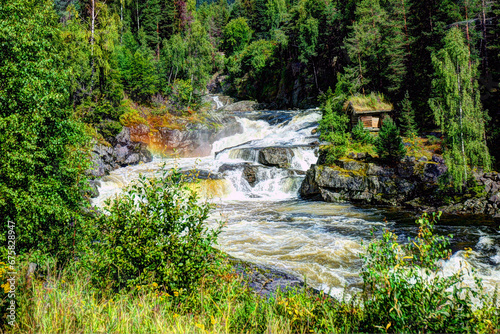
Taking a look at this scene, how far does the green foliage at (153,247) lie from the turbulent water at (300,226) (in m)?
0.72

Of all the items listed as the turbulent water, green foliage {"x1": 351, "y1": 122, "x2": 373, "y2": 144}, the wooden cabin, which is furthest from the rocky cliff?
the wooden cabin

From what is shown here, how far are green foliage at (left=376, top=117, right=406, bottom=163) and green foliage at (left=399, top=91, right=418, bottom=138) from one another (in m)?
4.24

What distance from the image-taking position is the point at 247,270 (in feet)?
25.6

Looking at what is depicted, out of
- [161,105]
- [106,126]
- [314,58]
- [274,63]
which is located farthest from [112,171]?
[274,63]

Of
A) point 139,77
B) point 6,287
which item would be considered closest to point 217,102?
point 139,77

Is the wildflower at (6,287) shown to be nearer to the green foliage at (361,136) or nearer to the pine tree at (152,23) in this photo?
the green foliage at (361,136)

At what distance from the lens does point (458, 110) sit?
14.2 metres

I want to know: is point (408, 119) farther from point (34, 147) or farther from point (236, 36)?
point (236, 36)

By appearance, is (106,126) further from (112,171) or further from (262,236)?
(262,236)

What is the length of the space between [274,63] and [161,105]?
2456 centimetres

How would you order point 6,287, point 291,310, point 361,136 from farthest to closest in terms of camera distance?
1. point 361,136
2. point 291,310
3. point 6,287

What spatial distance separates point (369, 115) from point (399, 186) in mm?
9674

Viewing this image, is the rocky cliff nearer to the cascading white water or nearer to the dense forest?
the dense forest

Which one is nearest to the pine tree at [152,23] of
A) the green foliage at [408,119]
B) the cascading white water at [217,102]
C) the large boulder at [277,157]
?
the cascading white water at [217,102]
